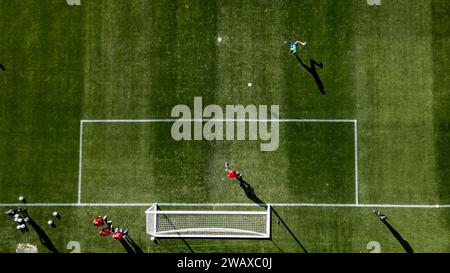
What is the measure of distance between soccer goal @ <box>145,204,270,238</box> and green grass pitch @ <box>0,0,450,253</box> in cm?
31

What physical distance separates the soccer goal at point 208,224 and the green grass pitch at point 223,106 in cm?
31

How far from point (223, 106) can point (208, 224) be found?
13.5 ft

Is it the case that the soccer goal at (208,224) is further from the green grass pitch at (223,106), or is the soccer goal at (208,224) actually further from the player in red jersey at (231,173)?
the player in red jersey at (231,173)

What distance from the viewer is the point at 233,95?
2345 cm

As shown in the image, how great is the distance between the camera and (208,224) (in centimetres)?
2323

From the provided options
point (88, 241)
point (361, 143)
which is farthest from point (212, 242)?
point (361, 143)

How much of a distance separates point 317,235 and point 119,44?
958cm

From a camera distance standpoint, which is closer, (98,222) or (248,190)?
(98,222)

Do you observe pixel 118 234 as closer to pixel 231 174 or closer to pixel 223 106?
pixel 231 174

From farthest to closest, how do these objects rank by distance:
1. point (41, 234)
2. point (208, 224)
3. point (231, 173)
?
point (41, 234)
point (208, 224)
point (231, 173)

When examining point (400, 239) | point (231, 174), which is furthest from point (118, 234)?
point (400, 239)

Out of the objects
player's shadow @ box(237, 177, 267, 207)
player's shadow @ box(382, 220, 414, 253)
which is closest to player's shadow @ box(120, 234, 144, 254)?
player's shadow @ box(237, 177, 267, 207)
